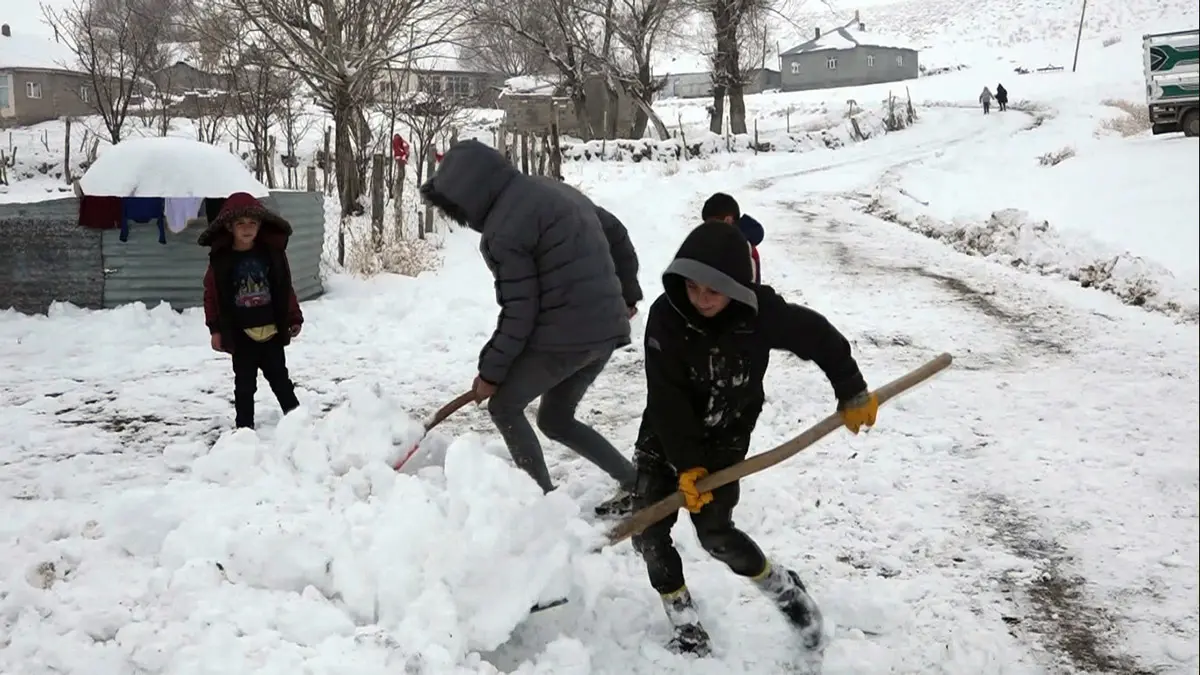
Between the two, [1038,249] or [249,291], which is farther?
[1038,249]

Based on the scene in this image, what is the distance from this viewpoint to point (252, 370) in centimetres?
482

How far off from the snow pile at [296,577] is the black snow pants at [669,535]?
0.28 m

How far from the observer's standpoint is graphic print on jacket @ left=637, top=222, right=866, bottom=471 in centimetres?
262

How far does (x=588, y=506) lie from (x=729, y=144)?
24201mm

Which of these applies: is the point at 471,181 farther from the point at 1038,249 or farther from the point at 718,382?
the point at 1038,249

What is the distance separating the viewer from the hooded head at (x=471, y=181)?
3.27 metres

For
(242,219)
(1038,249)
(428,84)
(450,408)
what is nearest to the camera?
(450,408)

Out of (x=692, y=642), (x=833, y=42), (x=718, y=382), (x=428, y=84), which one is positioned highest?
(x=833, y=42)

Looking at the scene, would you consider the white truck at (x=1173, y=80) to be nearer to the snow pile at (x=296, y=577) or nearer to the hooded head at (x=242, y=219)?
the snow pile at (x=296, y=577)

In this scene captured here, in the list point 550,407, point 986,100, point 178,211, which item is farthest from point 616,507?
point 986,100

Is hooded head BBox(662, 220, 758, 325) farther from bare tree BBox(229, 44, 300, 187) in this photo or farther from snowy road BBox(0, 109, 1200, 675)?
bare tree BBox(229, 44, 300, 187)

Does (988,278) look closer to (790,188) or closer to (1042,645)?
(1042,645)

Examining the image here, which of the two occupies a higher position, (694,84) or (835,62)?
(694,84)

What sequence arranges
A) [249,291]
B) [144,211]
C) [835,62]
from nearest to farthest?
[249,291]
[144,211]
[835,62]
